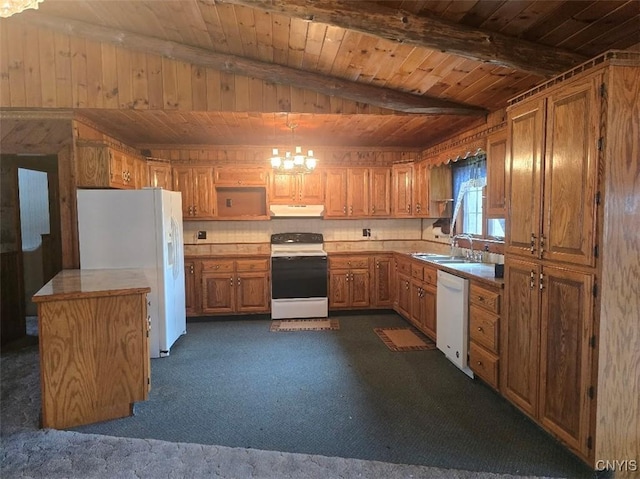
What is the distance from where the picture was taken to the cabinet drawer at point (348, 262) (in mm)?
5245

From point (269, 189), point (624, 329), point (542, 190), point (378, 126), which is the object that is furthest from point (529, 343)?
point (269, 189)

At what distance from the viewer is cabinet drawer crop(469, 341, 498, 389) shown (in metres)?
2.87

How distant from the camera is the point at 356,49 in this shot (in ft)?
9.39

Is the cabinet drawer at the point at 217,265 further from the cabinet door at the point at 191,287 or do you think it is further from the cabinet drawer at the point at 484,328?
the cabinet drawer at the point at 484,328

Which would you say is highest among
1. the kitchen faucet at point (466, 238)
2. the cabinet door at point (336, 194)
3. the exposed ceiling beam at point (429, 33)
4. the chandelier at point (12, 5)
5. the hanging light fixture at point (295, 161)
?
the exposed ceiling beam at point (429, 33)

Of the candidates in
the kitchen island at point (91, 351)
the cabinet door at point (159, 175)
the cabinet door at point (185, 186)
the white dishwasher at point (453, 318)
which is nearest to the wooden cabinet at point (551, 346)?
the white dishwasher at point (453, 318)

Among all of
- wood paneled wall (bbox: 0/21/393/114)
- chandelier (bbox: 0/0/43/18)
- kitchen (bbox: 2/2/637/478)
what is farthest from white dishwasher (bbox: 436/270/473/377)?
chandelier (bbox: 0/0/43/18)

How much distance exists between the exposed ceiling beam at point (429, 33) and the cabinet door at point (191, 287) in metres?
3.28

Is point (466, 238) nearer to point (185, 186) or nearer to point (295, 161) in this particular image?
point (295, 161)

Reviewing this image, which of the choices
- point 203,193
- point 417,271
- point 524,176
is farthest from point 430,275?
point 203,193

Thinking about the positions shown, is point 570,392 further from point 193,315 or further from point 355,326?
point 193,315

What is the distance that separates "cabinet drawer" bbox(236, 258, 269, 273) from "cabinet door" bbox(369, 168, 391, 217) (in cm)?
166

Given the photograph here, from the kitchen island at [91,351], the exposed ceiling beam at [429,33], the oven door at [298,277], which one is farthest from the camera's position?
the oven door at [298,277]

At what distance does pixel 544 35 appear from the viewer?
241 centimetres
